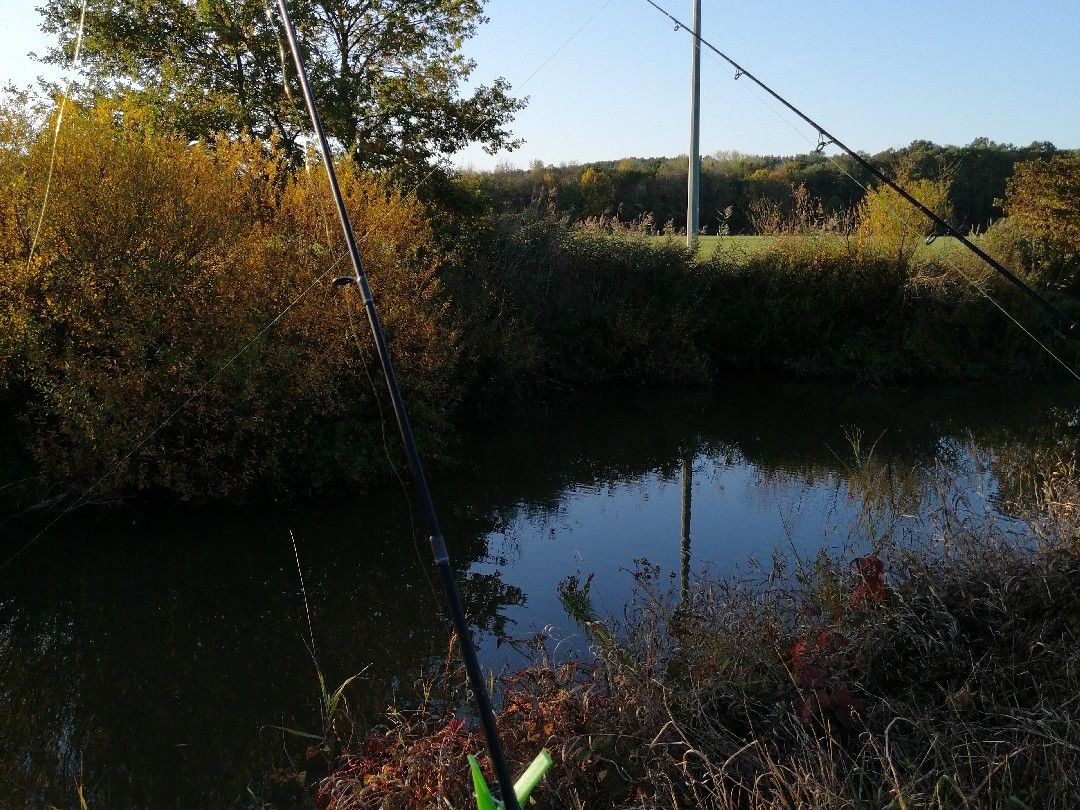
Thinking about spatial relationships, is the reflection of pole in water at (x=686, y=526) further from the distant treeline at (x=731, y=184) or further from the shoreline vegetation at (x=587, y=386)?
the distant treeline at (x=731, y=184)

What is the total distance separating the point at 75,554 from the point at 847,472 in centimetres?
892

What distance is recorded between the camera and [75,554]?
9266mm

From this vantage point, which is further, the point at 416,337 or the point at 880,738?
the point at 416,337

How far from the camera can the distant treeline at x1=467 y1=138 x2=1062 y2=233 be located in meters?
30.0

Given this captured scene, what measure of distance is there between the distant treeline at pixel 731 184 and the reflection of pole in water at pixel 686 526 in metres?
15.9

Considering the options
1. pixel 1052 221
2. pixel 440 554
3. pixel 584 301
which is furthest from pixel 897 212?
pixel 440 554

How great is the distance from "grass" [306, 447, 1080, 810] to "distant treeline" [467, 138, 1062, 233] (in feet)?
76.9

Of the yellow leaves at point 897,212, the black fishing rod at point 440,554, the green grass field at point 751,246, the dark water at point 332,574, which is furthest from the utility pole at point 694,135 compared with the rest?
the black fishing rod at point 440,554

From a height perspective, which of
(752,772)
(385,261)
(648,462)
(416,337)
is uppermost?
(385,261)

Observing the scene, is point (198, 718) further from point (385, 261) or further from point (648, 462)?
point (648, 462)

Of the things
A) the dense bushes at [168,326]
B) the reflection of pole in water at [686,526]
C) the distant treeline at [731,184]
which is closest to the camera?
the reflection of pole in water at [686,526]

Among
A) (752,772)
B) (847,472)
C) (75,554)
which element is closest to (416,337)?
(75,554)

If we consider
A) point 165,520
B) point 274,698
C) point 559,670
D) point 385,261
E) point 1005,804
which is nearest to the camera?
point 1005,804

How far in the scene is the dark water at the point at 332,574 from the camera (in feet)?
19.0
